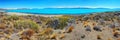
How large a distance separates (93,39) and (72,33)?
7.29ft

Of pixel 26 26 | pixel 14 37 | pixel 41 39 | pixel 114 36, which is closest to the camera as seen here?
pixel 41 39

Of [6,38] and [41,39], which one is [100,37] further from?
[6,38]

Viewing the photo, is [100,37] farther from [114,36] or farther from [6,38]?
→ [6,38]

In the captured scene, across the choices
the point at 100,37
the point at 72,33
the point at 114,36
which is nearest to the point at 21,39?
the point at 72,33

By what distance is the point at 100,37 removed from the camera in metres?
17.6

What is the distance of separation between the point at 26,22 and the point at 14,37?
20.1ft

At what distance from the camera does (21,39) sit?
16828mm

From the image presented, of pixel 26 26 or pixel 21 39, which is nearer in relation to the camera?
pixel 21 39

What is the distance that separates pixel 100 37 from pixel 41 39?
4.29 m

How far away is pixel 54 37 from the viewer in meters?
17.1

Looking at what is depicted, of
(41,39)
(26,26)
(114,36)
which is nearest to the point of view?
(41,39)

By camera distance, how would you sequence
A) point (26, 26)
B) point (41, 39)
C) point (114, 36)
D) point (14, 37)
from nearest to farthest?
point (41, 39) < point (14, 37) < point (114, 36) < point (26, 26)

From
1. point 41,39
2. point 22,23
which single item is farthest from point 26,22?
point 41,39

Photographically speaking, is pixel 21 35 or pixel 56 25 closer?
pixel 21 35
